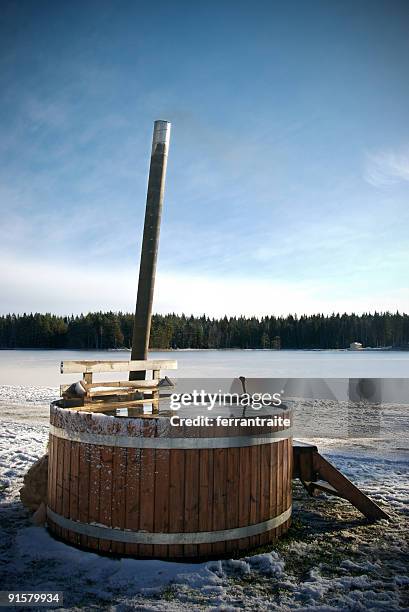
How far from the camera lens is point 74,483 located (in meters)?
5.52

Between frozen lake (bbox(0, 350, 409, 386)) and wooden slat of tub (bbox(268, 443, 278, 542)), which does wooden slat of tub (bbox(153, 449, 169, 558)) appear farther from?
frozen lake (bbox(0, 350, 409, 386))

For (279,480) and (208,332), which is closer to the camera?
(279,480)

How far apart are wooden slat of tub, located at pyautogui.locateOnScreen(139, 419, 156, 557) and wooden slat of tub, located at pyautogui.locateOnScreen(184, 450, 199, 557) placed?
33 centimetres

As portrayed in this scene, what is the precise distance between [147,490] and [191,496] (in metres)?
0.43

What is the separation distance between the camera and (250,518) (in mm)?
5469

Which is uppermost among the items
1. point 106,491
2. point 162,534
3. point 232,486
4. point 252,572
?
point 232,486

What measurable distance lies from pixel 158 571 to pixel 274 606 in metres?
1.16

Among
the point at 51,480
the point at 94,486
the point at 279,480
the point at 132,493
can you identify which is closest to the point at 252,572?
the point at 279,480

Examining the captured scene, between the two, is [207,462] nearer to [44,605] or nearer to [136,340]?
[44,605]

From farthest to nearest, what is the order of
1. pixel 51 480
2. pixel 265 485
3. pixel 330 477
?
pixel 330 477, pixel 51 480, pixel 265 485
